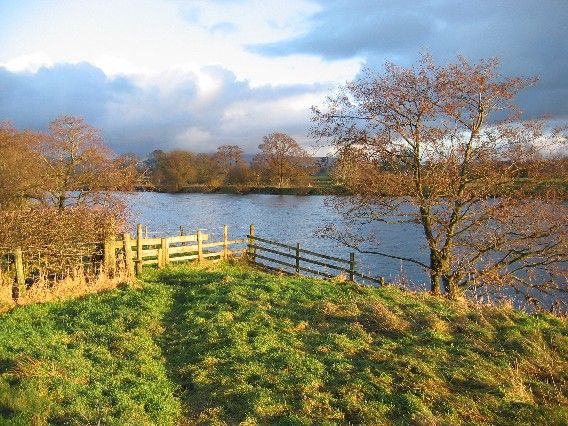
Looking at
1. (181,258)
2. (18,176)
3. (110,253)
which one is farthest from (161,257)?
(18,176)

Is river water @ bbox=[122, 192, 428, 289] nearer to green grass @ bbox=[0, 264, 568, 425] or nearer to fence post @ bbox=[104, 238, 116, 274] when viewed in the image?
green grass @ bbox=[0, 264, 568, 425]

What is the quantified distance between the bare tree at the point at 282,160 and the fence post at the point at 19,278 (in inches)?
2474

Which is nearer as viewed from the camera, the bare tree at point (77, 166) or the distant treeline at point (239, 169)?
the bare tree at point (77, 166)

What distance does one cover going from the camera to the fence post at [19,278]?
44.3 feet

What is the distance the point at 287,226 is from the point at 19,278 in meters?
27.4

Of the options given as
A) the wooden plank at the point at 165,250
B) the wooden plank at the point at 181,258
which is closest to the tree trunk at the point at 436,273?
the wooden plank at the point at 181,258

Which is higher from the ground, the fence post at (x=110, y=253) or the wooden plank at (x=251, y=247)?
the fence post at (x=110, y=253)

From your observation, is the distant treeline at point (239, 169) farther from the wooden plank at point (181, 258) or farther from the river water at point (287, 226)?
the wooden plank at point (181, 258)

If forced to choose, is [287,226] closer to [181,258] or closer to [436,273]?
[181,258]

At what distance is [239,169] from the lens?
8394 cm

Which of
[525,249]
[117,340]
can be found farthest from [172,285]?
[525,249]

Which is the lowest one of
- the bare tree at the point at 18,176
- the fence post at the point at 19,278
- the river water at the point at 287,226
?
the river water at the point at 287,226

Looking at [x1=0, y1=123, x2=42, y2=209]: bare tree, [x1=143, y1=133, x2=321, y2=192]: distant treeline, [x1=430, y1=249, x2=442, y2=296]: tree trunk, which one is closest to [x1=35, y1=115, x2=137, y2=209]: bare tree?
[x1=0, y1=123, x2=42, y2=209]: bare tree

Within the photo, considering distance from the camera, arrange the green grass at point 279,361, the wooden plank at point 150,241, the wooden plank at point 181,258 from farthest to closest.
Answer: the wooden plank at point 181,258 → the wooden plank at point 150,241 → the green grass at point 279,361
